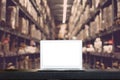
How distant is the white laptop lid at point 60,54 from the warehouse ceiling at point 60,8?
21.3 inches

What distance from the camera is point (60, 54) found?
225 centimetres

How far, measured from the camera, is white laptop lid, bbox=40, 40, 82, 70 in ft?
7.33

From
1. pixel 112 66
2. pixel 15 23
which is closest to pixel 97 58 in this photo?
pixel 112 66

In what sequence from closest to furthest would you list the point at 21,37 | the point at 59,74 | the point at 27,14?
1. the point at 59,74
2. the point at 21,37
3. the point at 27,14

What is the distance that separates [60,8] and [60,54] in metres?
0.72

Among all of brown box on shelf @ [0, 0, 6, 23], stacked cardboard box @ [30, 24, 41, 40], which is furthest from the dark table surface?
brown box on shelf @ [0, 0, 6, 23]

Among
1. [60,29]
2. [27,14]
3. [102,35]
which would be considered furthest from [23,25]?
[102,35]

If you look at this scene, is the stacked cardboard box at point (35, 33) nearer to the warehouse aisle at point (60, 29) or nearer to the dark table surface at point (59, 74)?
the warehouse aisle at point (60, 29)

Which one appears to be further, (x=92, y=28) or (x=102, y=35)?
(x=92, y=28)

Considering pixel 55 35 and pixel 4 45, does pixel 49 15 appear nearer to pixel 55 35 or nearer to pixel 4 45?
Answer: pixel 55 35

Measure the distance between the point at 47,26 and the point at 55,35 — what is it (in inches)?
5.7

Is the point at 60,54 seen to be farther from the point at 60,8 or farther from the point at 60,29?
the point at 60,8

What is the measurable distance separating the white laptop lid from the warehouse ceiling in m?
0.54

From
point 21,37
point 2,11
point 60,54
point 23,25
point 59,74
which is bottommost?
point 59,74
